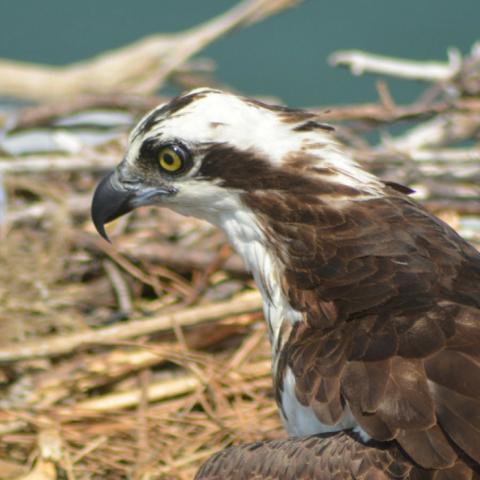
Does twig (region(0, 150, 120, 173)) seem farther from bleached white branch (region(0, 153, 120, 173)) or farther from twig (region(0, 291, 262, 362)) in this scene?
twig (region(0, 291, 262, 362))

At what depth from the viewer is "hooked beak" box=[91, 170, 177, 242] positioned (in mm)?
3999

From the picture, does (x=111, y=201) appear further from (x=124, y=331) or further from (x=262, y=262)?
(x=124, y=331)

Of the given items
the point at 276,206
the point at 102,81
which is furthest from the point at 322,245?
the point at 102,81

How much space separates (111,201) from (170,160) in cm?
30

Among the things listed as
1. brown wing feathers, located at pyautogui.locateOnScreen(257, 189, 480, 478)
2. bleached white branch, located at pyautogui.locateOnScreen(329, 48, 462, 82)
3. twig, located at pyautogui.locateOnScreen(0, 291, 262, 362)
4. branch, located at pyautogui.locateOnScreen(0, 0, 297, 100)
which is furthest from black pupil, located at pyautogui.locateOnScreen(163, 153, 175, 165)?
branch, located at pyautogui.locateOnScreen(0, 0, 297, 100)

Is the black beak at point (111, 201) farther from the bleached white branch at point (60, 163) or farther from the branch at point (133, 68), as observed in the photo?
the branch at point (133, 68)

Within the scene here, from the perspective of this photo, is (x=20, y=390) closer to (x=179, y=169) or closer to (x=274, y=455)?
(x=179, y=169)

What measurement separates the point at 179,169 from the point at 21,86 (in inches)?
177

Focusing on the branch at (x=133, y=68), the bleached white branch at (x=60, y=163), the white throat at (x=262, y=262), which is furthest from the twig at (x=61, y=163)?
the white throat at (x=262, y=262)

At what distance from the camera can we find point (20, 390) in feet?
16.0

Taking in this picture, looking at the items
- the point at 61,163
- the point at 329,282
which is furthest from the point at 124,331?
the point at 329,282

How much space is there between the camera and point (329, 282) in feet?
11.8

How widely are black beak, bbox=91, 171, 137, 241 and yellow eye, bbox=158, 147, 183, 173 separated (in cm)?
18

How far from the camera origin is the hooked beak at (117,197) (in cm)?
400
